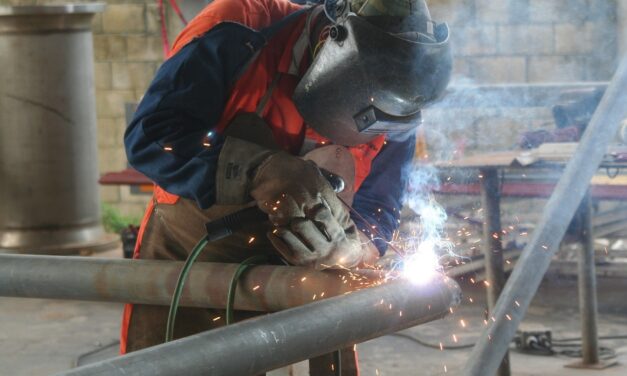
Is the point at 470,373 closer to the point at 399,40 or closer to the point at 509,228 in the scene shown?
the point at 399,40

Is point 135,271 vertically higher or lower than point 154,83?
lower

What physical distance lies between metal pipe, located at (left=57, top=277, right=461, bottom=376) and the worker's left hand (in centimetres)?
29

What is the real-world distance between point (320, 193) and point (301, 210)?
54 mm

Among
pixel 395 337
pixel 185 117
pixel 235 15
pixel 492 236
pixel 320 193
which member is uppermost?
pixel 235 15

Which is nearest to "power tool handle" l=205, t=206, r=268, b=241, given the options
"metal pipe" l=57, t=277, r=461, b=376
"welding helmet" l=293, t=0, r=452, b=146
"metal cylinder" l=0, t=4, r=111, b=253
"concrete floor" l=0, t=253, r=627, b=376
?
"welding helmet" l=293, t=0, r=452, b=146

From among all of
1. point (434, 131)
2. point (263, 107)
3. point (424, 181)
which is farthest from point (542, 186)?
point (263, 107)

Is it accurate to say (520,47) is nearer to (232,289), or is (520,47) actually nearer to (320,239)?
(320,239)

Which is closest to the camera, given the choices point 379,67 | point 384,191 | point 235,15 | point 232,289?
point 232,289

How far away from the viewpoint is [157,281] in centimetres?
237

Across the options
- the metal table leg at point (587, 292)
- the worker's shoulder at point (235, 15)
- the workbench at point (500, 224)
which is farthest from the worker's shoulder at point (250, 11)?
the metal table leg at point (587, 292)

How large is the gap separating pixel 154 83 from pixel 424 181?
3.19m

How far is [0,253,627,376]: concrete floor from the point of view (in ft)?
16.4

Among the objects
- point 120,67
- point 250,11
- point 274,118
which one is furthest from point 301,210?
point 120,67

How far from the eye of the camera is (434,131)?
721 cm
